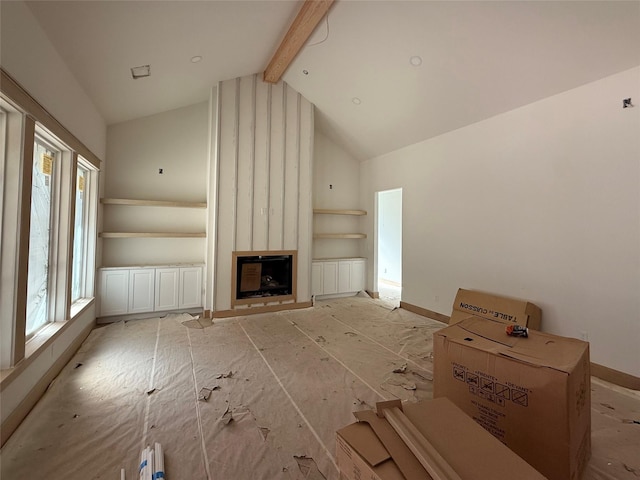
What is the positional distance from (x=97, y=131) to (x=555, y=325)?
20.3 ft

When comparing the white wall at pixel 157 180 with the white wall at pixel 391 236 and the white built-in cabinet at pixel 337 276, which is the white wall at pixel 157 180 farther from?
the white wall at pixel 391 236

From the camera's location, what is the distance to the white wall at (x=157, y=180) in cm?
449

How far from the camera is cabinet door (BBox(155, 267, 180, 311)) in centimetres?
446

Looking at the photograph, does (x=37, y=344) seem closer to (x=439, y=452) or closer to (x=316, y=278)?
(x=439, y=452)

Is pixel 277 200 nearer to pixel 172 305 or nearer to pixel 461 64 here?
pixel 172 305

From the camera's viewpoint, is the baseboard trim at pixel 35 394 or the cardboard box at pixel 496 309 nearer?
the baseboard trim at pixel 35 394

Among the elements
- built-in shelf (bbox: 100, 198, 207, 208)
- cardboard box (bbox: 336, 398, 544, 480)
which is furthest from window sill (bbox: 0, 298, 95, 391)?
cardboard box (bbox: 336, 398, 544, 480)

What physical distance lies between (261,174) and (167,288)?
2.42 metres

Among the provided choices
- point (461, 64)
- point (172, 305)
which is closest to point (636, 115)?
point (461, 64)

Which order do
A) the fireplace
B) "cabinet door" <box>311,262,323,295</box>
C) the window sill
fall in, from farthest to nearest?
"cabinet door" <box>311,262,323,295</box> → the fireplace → the window sill

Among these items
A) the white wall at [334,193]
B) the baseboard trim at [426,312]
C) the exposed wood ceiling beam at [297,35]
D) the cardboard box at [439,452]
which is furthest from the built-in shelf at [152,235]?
the cardboard box at [439,452]

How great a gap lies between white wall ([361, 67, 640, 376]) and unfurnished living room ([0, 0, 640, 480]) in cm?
2

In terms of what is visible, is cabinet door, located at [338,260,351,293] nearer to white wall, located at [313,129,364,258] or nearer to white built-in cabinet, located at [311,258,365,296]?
white built-in cabinet, located at [311,258,365,296]

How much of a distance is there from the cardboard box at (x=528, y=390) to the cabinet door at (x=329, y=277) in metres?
3.95
